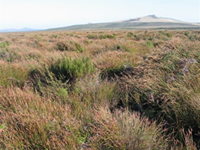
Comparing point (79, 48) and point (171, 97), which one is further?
point (79, 48)

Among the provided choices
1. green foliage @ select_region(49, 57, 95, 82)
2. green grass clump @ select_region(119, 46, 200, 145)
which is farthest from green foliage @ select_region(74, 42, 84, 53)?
green grass clump @ select_region(119, 46, 200, 145)

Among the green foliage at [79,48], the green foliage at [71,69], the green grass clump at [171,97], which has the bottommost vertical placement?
the green grass clump at [171,97]

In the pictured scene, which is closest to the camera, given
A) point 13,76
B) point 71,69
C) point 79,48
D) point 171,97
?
point 171,97

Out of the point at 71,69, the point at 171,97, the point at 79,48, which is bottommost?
the point at 171,97

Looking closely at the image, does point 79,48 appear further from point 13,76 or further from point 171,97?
point 171,97

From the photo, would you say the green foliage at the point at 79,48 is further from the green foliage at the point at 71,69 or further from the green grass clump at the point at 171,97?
the green grass clump at the point at 171,97

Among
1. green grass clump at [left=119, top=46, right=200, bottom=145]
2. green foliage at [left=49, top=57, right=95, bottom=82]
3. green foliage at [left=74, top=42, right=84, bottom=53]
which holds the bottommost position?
green grass clump at [left=119, top=46, right=200, bottom=145]

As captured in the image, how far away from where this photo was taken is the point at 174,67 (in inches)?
121

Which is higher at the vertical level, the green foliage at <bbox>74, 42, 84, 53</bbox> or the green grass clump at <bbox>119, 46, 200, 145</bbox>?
the green foliage at <bbox>74, 42, 84, 53</bbox>

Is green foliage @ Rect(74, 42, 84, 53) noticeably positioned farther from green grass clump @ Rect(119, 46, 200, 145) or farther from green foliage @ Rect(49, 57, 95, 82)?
green grass clump @ Rect(119, 46, 200, 145)

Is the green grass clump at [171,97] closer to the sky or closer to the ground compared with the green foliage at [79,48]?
closer to the ground

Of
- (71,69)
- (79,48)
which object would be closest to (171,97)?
(71,69)

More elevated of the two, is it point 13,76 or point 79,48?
point 79,48

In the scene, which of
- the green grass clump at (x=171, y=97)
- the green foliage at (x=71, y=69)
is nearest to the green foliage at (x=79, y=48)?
the green foliage at (x=71, y=69)
